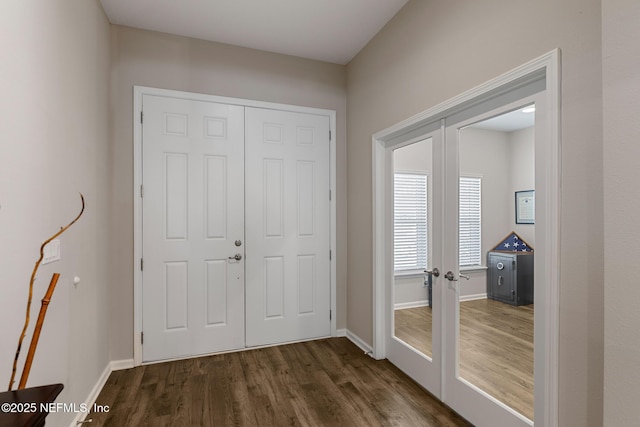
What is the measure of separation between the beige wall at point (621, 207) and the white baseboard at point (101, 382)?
275 cm

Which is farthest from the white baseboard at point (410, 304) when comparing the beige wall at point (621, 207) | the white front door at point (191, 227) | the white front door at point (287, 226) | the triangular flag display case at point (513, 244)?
the white front door at point (191, 227)

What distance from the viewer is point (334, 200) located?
11.6 ft

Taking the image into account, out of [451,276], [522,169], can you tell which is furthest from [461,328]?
[522,169]

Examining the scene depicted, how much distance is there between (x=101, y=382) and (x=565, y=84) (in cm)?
356

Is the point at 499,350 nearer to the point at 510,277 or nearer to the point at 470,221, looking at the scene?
the point at 510,277

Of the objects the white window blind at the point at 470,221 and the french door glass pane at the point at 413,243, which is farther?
the french door glass pane at the point at 413,243

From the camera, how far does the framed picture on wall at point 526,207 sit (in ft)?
5.43

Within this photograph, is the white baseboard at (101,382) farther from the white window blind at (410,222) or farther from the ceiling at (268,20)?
the ceiling at (268,20)

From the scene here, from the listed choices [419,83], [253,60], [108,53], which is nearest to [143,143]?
[108,53]

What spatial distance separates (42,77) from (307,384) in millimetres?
2556

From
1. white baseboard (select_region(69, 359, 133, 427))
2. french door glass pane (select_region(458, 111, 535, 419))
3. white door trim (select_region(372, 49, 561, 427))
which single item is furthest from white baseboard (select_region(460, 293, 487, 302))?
white baseboard (select_region(69, 359, 133, 427))

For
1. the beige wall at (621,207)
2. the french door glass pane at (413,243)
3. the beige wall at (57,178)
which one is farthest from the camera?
the french door glass pane at (413,243)

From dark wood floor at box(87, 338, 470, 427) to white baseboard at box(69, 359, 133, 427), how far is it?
0.05m

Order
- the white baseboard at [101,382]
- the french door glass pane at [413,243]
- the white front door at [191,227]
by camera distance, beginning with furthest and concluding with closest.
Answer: the white front door at [191,227] < the french door glass pane at [413,243] < the white baseboard at [101,382]
